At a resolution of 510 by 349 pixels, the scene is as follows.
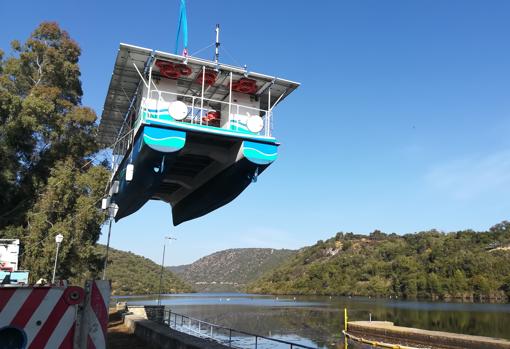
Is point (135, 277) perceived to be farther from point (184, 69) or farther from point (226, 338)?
point (184, 69)

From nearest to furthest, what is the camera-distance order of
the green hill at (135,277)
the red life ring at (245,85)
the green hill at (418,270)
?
the red life ring at (245,85)
the green hill at (418,270)
the green hill at (135,277)

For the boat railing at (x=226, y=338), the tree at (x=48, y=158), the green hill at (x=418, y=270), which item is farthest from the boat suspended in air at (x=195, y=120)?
the green hill at (x=418, y=270)

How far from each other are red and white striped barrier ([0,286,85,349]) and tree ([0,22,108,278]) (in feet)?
64.4

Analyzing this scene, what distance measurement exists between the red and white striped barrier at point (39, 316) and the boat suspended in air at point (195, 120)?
7.16 m

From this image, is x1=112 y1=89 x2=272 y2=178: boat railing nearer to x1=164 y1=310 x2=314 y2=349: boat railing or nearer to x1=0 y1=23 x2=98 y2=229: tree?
x1=164 y1=310 x2=314 y2=349: boat railing

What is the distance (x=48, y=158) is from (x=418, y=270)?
112 m

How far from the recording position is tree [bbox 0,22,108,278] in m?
23.3

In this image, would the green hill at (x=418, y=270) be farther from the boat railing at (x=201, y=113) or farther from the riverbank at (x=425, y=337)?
the boat railing at (x=201, y=113)

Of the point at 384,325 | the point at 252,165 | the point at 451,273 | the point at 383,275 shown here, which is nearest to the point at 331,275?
the point at 383,275

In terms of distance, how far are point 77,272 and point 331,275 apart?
130 metres

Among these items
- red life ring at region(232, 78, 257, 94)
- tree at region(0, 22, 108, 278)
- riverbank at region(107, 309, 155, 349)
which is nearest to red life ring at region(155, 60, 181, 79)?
red life ring at region(232, 78, 257, 94)

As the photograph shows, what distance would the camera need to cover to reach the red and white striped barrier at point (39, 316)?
4.09 metres

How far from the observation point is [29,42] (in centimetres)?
2778

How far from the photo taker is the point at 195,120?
13.9 m
